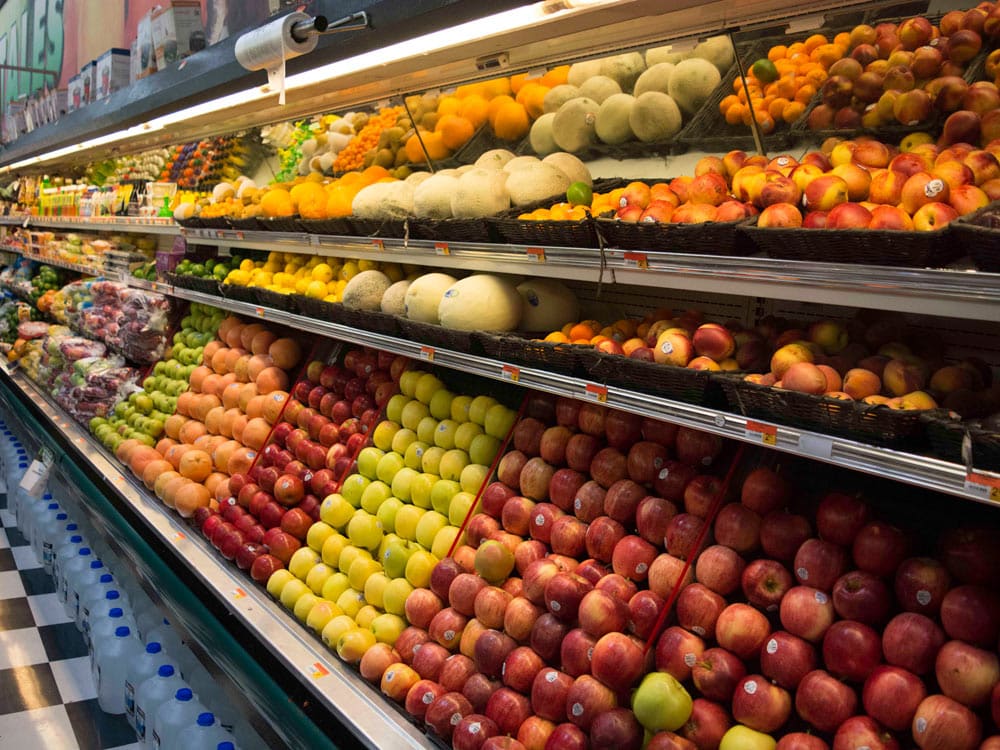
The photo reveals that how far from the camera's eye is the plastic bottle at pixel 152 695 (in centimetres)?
261

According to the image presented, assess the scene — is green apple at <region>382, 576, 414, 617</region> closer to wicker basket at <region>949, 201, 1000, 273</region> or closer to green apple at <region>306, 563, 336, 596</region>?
green apple at <region>306, 563, 336, 596</region>

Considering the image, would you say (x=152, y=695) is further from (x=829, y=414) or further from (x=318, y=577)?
(x=829, y=414)

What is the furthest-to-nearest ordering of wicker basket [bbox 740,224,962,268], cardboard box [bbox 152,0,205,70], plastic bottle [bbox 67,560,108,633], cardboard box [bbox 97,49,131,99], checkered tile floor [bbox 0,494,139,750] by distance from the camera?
1. cardboard box [bbox 97,49,131,99]
2. cardboard box [bbox 152,0,205,70]
3. plastic bottle [bbox 67,560,108,633]
4. checkered tile floor [bbox 0,494,139,750]
5. wicker basket [bbox 740,224,962,268]

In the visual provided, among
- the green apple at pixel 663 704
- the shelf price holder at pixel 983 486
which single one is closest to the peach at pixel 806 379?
the shelf price holder at pixel 983 486

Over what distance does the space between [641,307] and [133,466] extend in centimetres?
288

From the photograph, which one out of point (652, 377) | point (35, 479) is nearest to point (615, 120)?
point (652, 377)

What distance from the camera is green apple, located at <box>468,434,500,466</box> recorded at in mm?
2652

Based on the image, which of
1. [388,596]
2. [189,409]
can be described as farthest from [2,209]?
[388,596]

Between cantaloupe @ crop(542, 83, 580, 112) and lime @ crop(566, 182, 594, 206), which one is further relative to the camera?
cantaloupe @ crop(542, 83, 580, 112)

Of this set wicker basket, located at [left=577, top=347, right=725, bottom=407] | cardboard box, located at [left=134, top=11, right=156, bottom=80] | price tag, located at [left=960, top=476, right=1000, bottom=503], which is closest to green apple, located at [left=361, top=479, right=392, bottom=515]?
wicker basket, located at [left=577, top=347, right=725, bottom=407]

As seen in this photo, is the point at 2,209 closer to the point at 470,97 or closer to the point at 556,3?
the point at 470,97

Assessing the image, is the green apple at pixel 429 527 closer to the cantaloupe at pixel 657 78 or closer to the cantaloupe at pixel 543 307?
the cantaloupe at pixel 543 307

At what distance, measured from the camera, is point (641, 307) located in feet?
9.00

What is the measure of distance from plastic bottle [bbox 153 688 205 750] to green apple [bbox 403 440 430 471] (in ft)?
3.34
